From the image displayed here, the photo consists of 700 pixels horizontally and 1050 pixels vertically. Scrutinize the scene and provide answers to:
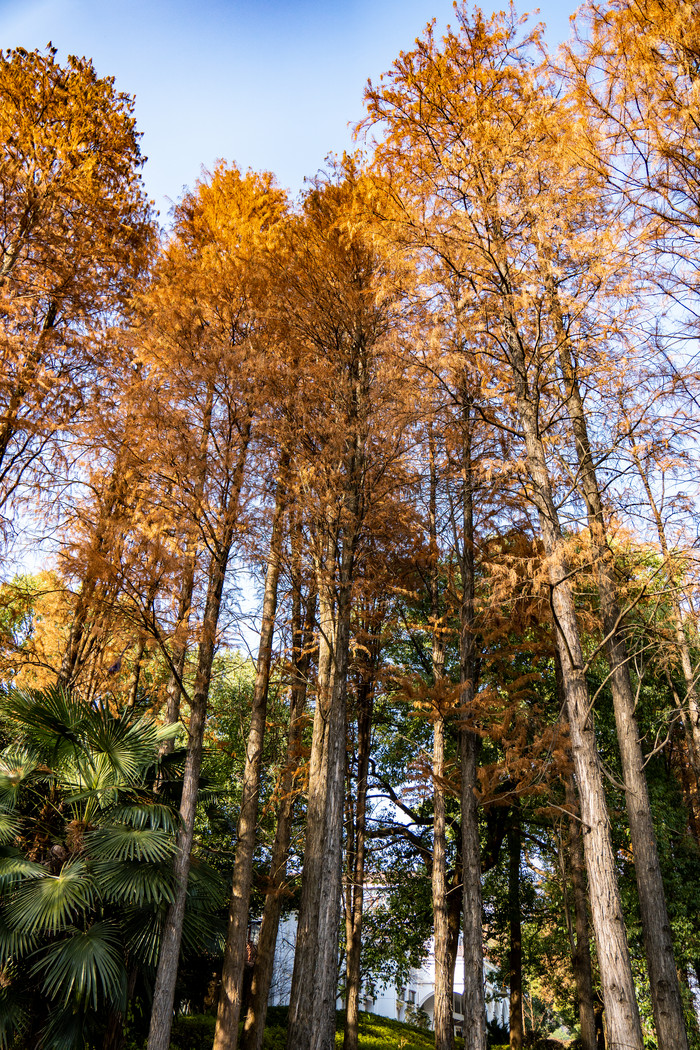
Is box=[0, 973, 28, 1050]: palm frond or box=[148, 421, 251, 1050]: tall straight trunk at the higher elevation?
box=[148, 421, 251, 1050]: tall straight trunk

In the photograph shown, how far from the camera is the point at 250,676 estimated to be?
68.1 feet

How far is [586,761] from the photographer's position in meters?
6.04

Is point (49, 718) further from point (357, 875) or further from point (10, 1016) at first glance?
point (357, 875)

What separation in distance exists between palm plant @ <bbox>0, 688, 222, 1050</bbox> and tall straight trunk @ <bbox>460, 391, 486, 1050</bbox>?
342cm

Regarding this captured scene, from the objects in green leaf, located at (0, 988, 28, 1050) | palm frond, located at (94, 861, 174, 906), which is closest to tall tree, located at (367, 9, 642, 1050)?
palm frond, located at (94, 861, 174, 906)

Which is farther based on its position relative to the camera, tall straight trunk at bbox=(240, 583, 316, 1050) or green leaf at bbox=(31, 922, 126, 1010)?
tall straight trunk at bbox=(240, 583, 316, 1050)

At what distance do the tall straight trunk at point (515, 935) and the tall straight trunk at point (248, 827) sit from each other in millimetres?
6445

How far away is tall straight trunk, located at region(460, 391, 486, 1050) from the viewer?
838cm

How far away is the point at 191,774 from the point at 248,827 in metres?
2.72

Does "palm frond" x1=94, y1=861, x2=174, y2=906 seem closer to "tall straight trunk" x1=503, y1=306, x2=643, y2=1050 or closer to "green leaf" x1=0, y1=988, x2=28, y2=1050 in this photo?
"green leaf" x1=0, y1=988, x2=28, y2=1050

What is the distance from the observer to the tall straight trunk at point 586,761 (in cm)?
525

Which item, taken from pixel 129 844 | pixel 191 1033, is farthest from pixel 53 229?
pixel 191 1033

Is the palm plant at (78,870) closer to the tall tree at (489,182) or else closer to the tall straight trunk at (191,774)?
the tall straight trunk at (191,774)

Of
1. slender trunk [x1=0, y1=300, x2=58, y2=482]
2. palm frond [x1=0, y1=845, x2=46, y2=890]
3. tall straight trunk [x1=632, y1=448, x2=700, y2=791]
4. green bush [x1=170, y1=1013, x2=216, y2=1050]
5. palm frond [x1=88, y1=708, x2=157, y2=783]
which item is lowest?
green bush [x1=170, y1=1013, x2=216, y2=1050]
